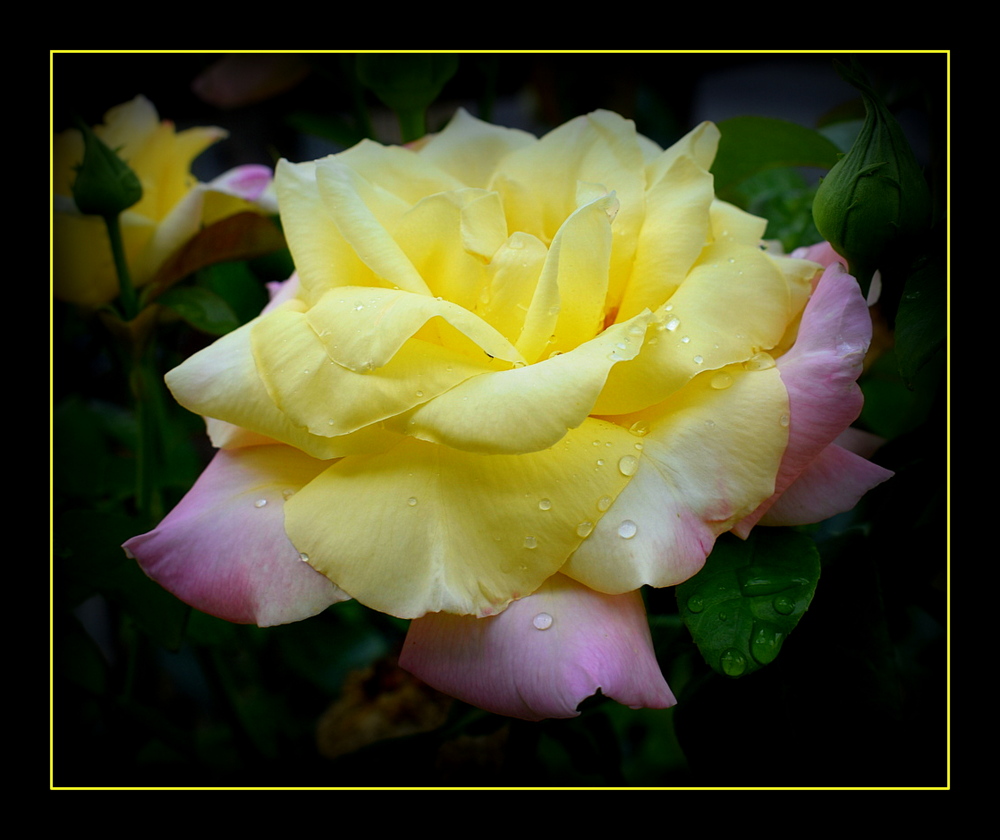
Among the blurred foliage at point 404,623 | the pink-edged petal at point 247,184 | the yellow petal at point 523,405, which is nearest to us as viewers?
the yellow petal at point 523,405

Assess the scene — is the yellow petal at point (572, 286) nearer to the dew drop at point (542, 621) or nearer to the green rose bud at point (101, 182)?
the dew drop at point (542, 621)

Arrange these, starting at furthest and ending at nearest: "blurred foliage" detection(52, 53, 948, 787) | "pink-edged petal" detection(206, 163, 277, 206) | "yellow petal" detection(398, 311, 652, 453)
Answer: "pink-edged petal" detection(206, 163, 277, 206) < "blurred foliage" detection(52, 53, 948, 787) < "yellow petal" detection(398, 311, 652, 453)

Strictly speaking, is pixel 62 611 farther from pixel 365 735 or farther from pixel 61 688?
pixel 365 735

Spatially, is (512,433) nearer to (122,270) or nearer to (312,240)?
(312,240)

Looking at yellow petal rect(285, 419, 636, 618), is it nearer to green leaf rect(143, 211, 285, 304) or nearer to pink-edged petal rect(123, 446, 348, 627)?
pink-edged petal rect(123, 446, 348, 627)

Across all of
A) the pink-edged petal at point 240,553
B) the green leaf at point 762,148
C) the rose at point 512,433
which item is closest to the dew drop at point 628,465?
the rose at point 512,433

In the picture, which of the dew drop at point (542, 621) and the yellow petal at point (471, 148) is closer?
the dew drop at point (542, 621)

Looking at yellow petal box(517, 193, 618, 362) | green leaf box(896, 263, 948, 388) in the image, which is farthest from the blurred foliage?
yellow petal box(517, 193, 618, 362)
